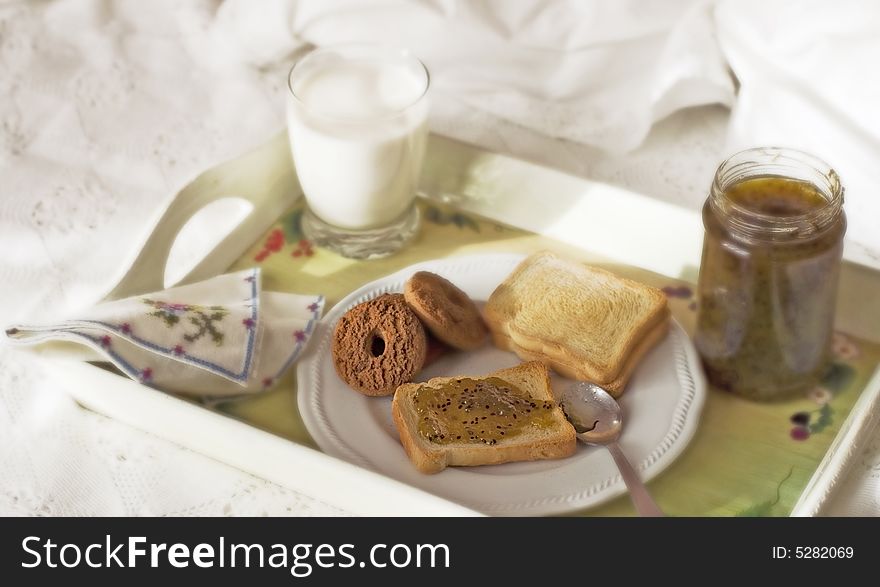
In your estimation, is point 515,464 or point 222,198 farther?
point 222,198

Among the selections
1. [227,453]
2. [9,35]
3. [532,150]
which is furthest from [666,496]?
[9,35]

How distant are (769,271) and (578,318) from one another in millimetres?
255

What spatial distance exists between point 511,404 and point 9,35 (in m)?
1.38

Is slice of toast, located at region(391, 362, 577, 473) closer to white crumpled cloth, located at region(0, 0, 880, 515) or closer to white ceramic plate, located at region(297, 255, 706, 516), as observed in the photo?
white ceramic plate, located at region(297, 255, 706, 516)

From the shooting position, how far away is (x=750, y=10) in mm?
1748

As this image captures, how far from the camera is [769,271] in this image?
1.16m

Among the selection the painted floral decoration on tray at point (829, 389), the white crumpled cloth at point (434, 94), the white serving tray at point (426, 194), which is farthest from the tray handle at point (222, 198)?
the painted floral decoration on tray at point (829, 389)

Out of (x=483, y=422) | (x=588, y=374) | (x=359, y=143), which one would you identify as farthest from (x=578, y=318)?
(x=359, y=143)

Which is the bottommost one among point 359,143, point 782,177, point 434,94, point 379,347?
point 434,94

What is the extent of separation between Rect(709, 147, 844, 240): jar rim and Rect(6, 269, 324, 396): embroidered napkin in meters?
0.51

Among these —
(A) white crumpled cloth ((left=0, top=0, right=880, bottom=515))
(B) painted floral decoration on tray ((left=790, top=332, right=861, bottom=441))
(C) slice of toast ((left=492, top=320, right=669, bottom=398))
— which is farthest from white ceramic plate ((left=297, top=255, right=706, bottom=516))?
(A) white crumpled cloth ((left=0, top=0, right=880, bottom=515))

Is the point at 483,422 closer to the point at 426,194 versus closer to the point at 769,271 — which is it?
the point at 769,271

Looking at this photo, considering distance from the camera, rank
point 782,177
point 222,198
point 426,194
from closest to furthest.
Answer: point 782,177 → point 222,198 → point 426,194
